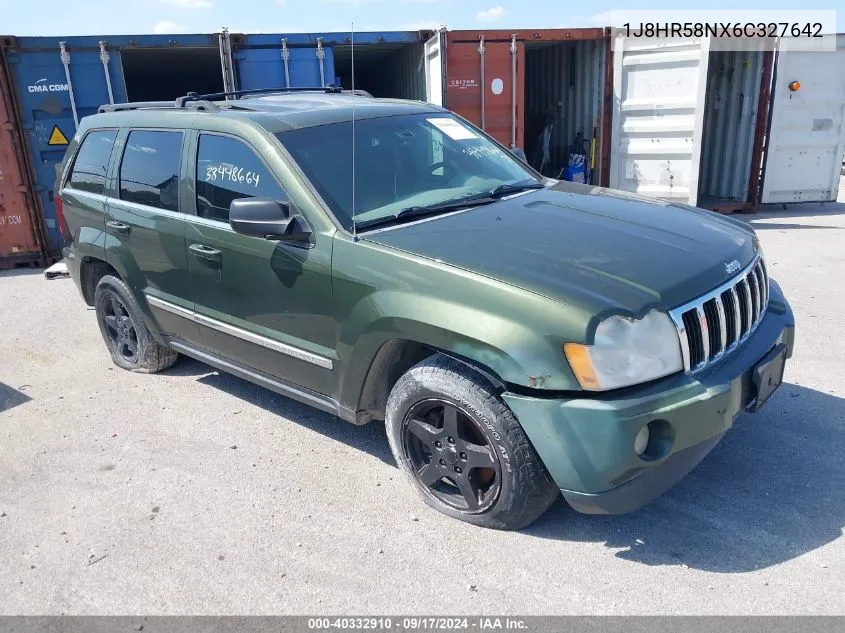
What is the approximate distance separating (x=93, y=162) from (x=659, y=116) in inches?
293

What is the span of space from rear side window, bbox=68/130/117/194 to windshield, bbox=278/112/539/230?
1.83 m

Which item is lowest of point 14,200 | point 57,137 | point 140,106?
point 14,200

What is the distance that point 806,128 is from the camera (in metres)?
10.0

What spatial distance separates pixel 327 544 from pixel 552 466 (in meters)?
1.09

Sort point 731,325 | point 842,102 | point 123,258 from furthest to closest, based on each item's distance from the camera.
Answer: point 842,102 → point 123,258 → point 731,325

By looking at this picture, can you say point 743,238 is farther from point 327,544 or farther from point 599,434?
point 327,544

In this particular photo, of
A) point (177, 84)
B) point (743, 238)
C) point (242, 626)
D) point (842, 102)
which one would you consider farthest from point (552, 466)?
point (177, 84)

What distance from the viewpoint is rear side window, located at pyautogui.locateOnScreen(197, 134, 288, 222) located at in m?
3.56

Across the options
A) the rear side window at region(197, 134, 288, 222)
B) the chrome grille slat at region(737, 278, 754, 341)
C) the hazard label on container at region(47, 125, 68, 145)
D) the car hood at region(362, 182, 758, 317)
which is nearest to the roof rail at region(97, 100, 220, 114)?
the rear side window at region(197, 134, 288, 222)

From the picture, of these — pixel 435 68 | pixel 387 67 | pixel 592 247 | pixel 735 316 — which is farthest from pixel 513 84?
pixel 735 316

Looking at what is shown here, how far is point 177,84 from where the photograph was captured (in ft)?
42.9

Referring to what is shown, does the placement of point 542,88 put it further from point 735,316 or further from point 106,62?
point 735,316

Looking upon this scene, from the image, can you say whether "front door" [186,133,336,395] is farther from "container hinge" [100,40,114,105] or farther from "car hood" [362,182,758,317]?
"container hinge" [100,40,114,105]

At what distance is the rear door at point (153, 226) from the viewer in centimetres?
409
